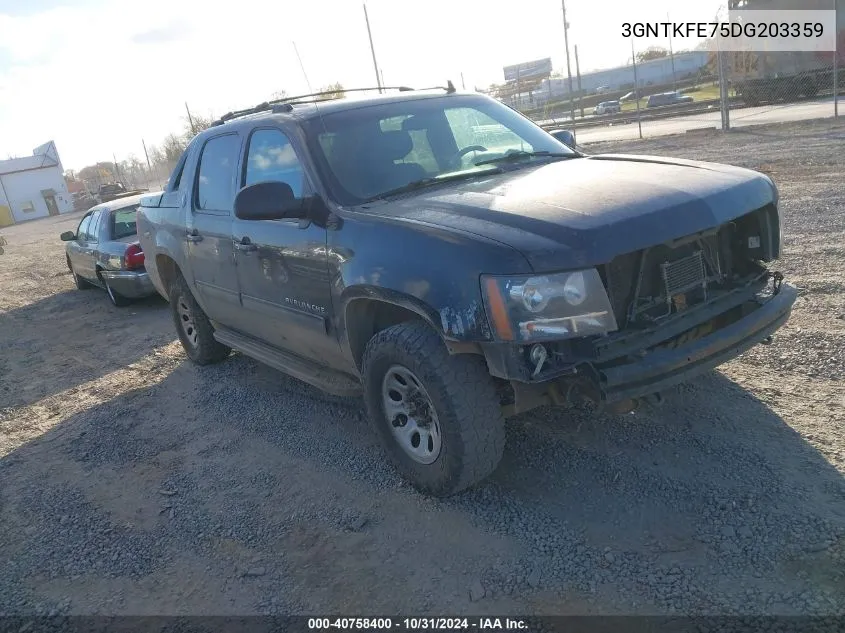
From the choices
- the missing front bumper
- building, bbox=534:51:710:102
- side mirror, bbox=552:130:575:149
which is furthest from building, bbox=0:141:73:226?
the missing front bumper

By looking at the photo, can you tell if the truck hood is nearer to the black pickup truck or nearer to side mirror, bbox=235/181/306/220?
the black pickup truck

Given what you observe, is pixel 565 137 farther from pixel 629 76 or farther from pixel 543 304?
pixel 629 76

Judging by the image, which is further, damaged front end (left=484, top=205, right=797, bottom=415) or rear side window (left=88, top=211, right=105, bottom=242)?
rear side window (left=88, top=211, right=105, bottom=242)

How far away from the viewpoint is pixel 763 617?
95.7 inches

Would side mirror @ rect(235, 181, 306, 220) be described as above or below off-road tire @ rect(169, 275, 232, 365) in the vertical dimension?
above

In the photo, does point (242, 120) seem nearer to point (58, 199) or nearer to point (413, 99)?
point (413, 99)

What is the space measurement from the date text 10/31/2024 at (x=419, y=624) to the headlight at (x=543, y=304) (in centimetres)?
112

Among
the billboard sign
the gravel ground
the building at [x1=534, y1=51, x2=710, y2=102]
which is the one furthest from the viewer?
the billboard sign

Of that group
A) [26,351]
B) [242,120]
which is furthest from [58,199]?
[242,120]

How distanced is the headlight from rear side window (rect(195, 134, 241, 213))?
2.63 metres

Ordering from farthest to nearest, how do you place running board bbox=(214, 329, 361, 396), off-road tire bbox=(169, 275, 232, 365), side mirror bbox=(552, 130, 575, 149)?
off-road tire bbox=(169, 275, 232, 365) < side mirror bbox=(552, 130, 575, 149) < running board bbox=(214, 329, 361, 396)

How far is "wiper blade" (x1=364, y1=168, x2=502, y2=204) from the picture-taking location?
3.78 m

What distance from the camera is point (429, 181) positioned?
389 centimetres

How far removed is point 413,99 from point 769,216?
2.28 metres
